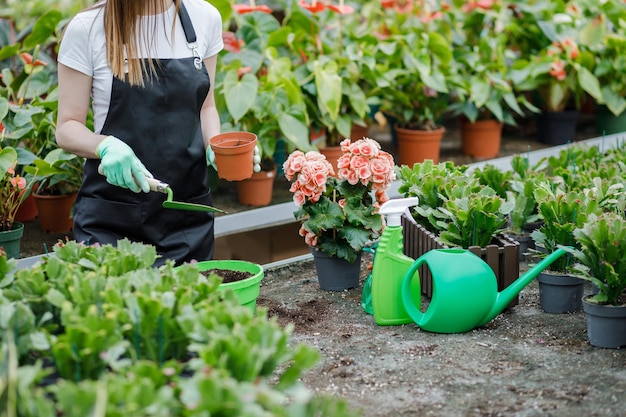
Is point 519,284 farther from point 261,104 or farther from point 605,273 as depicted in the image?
point 261,104

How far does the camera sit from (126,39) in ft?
8.52

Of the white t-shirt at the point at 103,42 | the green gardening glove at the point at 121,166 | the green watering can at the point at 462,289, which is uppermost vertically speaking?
the white t-shirt at the point at 103,42

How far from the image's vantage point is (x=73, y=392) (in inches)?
53.6

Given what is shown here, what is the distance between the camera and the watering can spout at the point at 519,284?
2518mm

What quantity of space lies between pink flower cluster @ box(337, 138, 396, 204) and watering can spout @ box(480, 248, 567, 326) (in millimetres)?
604

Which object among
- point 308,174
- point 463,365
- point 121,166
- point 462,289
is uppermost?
point 121,166

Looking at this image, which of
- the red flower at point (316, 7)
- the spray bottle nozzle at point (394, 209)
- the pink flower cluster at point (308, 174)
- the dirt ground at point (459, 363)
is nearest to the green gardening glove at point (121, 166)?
the dirt ground at point (459, 363)

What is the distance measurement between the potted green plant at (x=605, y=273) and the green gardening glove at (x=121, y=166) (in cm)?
125

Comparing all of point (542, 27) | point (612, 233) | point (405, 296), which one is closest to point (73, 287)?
point (405, 296)

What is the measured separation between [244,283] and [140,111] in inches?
28.0

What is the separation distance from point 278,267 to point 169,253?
57cm

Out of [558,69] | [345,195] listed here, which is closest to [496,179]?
[345,195]

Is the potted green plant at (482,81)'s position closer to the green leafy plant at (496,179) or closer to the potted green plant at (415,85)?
the potted green plant at (415,85)

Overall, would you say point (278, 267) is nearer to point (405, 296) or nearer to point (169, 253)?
point (169, 253)
